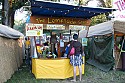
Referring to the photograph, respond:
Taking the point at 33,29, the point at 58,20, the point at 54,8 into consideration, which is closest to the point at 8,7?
the point at 58,20

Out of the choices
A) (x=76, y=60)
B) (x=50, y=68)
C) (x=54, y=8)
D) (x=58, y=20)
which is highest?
(x=54, y=8)

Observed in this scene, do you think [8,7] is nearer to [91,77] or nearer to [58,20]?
[58,20]

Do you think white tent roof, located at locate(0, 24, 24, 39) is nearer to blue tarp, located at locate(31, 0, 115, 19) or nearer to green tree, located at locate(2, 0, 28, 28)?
blue tarp, located at locate(31, 0, 115, 19)

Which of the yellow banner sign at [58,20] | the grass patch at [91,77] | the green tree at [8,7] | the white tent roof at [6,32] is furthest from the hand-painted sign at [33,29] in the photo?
the green tree at [8,7]

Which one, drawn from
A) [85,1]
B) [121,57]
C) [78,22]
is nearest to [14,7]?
[85,1]

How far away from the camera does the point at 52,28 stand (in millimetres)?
9883

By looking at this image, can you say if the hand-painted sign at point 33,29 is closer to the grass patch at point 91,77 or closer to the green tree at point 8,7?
the grass patch at point 91,77

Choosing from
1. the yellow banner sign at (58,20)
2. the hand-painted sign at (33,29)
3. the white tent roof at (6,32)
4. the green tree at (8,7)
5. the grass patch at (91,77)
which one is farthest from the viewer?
the green tree at (8,7)

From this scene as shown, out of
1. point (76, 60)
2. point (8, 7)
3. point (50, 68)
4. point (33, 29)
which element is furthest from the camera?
point (8, 7)

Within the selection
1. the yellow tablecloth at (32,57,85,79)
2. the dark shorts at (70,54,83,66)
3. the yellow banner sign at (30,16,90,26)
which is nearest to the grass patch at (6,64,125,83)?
the yellow tablecloth at (32,57,85,79)

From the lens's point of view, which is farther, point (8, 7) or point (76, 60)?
point (8, 7)

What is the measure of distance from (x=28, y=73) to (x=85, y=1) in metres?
17.5

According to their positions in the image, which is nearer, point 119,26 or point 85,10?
point 85,10

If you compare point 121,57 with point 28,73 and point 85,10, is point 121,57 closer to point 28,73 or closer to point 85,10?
point 85,10
